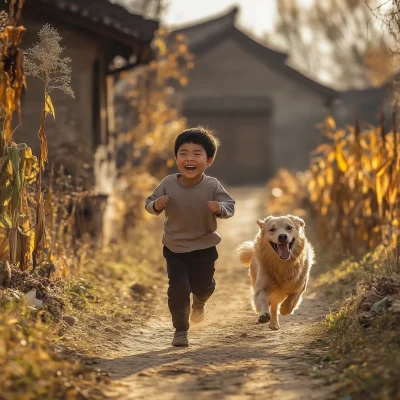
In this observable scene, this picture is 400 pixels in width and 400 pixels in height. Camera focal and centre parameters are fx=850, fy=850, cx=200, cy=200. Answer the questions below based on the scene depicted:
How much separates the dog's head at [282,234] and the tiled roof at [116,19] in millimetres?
5515

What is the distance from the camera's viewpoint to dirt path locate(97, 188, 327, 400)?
5.42 meters

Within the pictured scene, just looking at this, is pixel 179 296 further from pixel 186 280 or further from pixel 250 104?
pixel 250 104

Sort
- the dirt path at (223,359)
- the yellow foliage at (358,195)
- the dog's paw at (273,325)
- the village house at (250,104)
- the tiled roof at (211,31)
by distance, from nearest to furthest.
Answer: the dirt path at (223,359)
the dog's paw at (273,325)
the yellow foliage at (358,195)
the tiled roof at (211,31)
the village house at (250,104)

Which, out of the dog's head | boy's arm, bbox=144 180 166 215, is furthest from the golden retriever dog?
boy's arm, bbox=144 180 166 215

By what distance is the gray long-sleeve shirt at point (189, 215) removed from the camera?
23.5 ft

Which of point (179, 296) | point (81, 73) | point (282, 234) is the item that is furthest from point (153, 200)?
point (81, 73)

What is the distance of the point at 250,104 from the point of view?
34750mm

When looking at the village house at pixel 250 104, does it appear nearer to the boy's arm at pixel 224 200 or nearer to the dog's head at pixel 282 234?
the dog's head at pixel 282 234

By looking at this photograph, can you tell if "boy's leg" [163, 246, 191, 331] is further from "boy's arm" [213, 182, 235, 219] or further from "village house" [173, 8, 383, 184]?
"village house" [173, 8, 383, 184]

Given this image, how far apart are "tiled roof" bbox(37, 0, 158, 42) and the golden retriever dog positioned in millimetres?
5437

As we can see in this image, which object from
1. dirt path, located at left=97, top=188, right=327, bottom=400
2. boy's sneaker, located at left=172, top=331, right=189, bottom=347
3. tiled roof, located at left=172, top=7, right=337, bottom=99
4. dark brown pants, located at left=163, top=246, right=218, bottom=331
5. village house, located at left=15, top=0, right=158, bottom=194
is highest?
tiled roof, located at left=172, top=7, right=337, bottom=99

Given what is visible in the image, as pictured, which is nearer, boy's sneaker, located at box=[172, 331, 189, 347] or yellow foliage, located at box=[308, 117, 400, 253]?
boy's sneaker, located at box=[172, 331, 189, 347]

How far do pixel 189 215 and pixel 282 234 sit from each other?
823mm

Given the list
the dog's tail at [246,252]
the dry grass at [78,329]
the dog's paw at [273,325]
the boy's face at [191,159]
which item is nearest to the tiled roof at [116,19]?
the dry grass at [78,329]
